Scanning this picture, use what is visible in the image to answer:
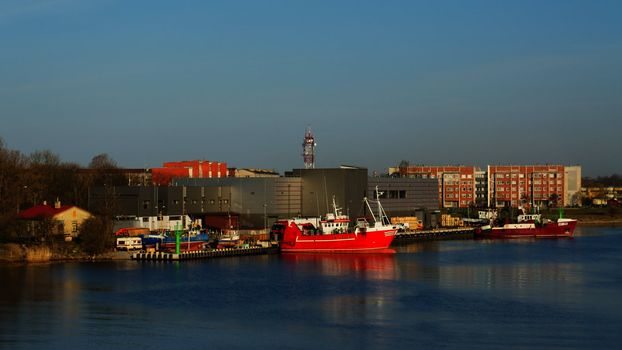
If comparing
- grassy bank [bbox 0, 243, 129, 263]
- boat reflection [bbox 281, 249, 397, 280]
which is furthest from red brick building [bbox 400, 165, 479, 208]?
grassy bank [bbox 0, 243, 129, 263]

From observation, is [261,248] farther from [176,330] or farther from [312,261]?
[176,330]

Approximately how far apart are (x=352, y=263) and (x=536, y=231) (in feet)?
80.3

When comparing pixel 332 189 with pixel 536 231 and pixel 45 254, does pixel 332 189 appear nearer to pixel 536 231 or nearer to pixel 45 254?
pixel 536 231

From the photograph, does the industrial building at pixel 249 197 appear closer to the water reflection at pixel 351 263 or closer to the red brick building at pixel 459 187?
the water reflection at pixel 351 263

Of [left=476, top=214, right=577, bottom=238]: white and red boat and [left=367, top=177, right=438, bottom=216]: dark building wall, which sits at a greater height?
[left=367, top=177, right=438, bottom=216]: dark building wall

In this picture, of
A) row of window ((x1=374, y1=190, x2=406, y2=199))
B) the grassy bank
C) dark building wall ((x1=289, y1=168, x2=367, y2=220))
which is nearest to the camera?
the grassy bank

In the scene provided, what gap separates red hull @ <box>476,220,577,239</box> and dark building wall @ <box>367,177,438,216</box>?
5.64 meters

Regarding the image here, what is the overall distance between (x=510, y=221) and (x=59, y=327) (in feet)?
145

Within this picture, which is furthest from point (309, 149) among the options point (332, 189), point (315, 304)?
point (315, 304)

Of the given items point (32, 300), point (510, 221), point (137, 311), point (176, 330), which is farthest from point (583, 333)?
point (510, 221)

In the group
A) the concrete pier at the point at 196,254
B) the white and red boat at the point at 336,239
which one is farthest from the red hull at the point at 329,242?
the concrete pier at the point at 196,254

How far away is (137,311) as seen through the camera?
933 inches

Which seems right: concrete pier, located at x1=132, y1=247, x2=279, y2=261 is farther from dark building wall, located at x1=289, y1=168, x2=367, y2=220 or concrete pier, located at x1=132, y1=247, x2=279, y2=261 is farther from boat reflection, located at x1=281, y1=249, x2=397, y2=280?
dark building wall, located at x1=289, y1=168, x2=367, y2=220

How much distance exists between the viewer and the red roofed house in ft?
136
